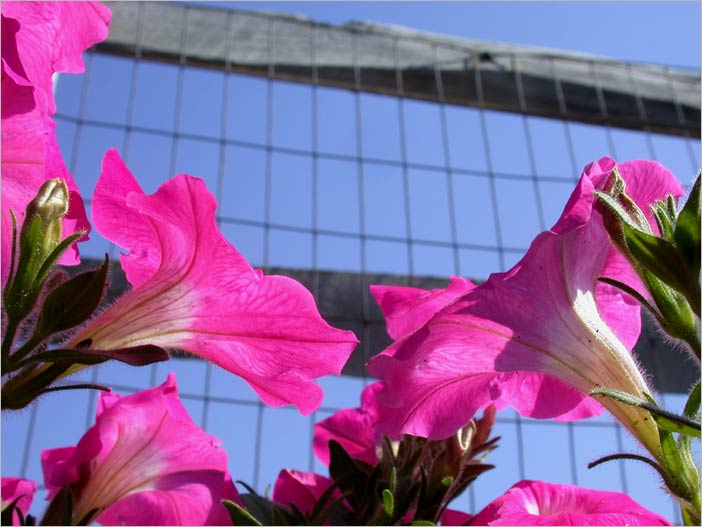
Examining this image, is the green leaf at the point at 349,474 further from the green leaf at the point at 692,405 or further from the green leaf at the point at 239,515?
the green leaf at the point at 692,405

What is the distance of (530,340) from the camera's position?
1.29ft

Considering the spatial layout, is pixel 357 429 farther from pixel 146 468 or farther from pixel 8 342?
pixel 8 342

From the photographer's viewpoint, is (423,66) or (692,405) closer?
(692,405)

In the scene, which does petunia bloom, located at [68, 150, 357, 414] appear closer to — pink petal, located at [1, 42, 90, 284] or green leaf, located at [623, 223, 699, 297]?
pink petal, located at [1, 42, 90, 284]

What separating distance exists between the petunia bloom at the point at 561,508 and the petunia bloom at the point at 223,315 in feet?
0.37

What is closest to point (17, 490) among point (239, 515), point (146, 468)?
point (146, 468)

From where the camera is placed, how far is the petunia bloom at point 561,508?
39 cm

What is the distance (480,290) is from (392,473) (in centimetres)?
11

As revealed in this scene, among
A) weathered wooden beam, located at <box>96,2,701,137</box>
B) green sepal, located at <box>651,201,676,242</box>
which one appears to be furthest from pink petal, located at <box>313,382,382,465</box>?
weathered wooden beam, located at <box>96,2,701,137</box>

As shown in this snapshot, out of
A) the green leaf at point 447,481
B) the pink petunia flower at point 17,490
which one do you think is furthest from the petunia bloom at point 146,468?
the green leaf at point 447,481

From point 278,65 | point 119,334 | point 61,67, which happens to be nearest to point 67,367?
point 119,334

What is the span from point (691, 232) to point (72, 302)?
0.24 m

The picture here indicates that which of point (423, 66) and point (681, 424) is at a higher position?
point (423, 66)

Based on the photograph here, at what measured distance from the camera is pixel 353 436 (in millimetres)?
537
